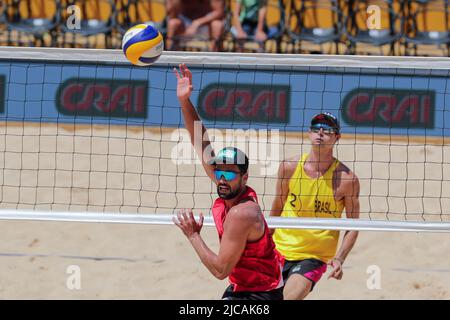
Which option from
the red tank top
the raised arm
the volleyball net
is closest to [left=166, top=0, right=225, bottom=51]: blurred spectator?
the volleyball net

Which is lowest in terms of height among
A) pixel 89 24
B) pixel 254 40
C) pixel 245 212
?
pixel 245 212

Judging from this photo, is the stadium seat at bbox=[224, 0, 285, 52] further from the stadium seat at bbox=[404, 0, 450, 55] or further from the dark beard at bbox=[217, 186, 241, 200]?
the dark beard at bbox=[217, 186, 241, 200]

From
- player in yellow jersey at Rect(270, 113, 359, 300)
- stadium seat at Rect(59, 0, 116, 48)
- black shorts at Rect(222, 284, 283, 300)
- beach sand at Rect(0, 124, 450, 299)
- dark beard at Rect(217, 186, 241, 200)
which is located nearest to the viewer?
dark beard at Rect(217, 186, 241, 200)

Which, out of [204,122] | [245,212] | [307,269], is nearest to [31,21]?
[204,122]

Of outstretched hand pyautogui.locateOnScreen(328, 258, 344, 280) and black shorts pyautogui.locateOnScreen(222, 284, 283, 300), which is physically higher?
outstretched hand pyautogui.locateOnScreen(328, 258, 344, 280)

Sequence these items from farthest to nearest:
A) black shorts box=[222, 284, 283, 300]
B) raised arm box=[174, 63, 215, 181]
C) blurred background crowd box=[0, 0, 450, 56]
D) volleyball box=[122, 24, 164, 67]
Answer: blurred background crowd box=[0, 0, 450, 56], volleyball box=[122, 24, 164, 67], raised arm box=[174, 63, 215, 181], black shorts box=[222, 284, 283, 300]

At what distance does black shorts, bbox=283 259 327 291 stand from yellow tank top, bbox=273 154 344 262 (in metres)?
0.05

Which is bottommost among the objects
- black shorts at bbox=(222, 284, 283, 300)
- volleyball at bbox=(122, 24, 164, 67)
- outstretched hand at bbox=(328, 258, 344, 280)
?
black shorts at bbox=(222, 284, 283, 300)

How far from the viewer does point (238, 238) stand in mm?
5113

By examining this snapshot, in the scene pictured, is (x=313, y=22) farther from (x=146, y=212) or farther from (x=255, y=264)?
(x=255, y=264)

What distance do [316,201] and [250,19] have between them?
482cm

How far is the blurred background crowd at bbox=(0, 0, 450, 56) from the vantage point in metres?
11.1

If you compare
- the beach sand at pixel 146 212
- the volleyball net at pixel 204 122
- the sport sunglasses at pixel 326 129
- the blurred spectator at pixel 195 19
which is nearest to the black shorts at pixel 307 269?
the sport sunglasses at pixel 326 129

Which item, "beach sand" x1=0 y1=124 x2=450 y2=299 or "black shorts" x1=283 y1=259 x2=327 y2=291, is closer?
"black shorts" x1=283 y1=259 x2=327 y2=291
